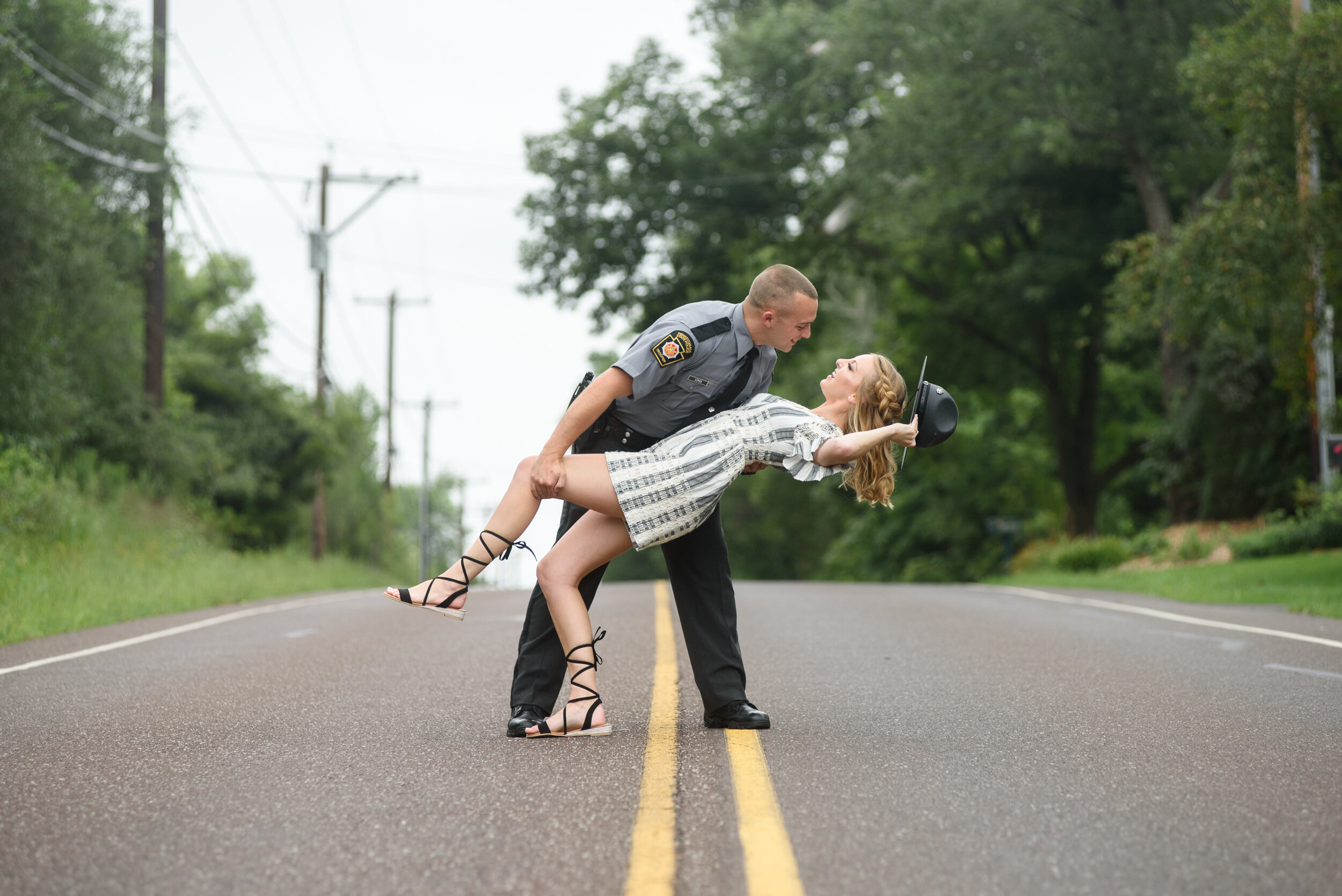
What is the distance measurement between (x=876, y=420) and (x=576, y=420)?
1.19 m

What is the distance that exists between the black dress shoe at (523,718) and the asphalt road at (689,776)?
0.38 feet

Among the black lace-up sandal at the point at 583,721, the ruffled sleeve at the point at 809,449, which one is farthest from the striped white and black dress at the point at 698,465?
the black lace-up sandal at the point at 583,721

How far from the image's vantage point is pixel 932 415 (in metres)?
4.79

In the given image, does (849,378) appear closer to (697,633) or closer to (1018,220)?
(697,633)

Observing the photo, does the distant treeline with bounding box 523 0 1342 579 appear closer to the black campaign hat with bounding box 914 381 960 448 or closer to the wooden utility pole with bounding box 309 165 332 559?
the wooden utility pole with bounding box 309 165 332 559

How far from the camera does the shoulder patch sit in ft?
15.7

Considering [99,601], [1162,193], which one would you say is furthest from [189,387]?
[1162,193]

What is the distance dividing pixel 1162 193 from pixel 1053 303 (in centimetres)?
362

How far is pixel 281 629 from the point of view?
35.4ft

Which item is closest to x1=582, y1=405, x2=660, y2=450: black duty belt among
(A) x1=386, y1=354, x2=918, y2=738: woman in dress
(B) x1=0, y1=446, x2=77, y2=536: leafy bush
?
(A) x1=386, y1=354, x2=918, y2=738: woman in dress

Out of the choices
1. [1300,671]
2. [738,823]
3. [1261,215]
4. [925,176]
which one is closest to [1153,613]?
[1300,671]

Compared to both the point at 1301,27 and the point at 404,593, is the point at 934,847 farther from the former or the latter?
the point at 1301,27

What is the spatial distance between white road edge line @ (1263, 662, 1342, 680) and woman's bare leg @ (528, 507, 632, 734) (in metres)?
4.30

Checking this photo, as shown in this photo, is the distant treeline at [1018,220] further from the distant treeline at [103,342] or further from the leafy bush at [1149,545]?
the distant treeline at [103,342]
